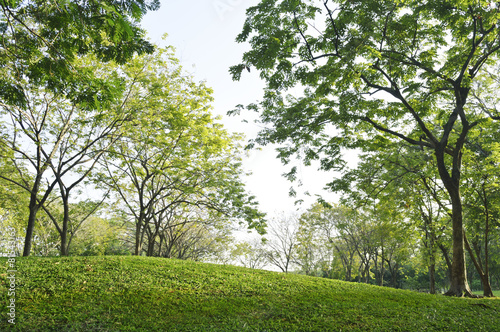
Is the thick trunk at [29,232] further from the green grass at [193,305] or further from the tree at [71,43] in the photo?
the tree at [71,43]

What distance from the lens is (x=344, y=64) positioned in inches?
241

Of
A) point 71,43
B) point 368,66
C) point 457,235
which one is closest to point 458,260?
point 457,235

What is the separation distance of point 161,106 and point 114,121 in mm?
1963

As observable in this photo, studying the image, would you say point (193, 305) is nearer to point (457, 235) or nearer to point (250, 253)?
point (457, 235)

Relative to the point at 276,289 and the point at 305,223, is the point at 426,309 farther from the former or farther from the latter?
the point at 305,223

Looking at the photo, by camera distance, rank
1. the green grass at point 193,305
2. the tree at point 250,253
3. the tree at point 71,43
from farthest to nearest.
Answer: the tree at point 250,253 < the green grass at point 193,305 < the tree at point 71,43

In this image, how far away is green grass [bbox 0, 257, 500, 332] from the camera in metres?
4.71

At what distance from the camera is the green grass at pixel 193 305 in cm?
471

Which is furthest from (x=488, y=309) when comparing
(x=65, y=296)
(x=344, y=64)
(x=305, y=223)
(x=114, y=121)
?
(x=305, y=223)

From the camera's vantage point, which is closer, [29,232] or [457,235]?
[457,235]

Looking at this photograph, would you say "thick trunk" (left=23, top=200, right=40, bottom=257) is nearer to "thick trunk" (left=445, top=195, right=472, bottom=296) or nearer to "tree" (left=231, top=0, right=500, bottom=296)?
"tree" (left=231, top=0, right=500, bottom=296)

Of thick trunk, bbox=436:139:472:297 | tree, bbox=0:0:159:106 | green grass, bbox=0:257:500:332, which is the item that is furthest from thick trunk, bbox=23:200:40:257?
thick trunk, bbox=436:139:472:297

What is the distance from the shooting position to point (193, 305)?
5.76 m

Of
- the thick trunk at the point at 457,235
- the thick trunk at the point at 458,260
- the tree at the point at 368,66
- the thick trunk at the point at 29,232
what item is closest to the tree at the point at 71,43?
the tree at the point at 368,66
